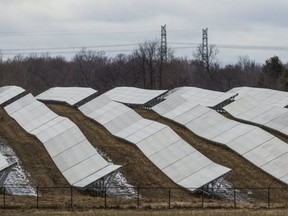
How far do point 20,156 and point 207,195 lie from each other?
14215 millimetres

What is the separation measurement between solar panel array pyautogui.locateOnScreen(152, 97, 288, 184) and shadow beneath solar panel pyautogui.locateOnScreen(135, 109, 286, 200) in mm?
336

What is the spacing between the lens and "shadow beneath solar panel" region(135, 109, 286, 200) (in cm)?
3653

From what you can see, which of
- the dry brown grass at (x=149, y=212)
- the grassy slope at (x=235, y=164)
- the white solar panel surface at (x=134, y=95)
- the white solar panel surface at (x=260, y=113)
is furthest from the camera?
the white solar panel surface at (x=134, y=95)

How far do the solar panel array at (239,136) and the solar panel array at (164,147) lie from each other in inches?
155

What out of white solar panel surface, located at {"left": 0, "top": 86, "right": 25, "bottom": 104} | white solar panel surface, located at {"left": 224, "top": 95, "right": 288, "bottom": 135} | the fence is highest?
the fence

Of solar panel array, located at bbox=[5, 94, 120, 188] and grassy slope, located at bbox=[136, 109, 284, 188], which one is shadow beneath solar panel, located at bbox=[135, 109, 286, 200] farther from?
solar panel array, located at bbox=[5, 94, 120, 188]

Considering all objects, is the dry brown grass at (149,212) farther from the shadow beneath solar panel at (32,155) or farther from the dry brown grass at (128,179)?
the shadow beneath solar panel at (32,155)

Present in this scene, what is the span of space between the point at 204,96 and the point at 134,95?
771 cm

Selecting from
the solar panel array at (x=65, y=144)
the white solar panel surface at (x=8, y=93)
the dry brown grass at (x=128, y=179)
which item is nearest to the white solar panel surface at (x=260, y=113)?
the dry brown grass at (x=128, y=179)

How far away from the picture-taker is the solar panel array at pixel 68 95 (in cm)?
6525

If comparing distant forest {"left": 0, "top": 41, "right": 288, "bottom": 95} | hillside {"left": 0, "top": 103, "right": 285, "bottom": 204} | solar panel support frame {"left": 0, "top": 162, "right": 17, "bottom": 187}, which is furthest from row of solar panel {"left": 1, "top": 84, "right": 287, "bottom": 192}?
distant forest {"left": 0, "top": 41, "right": 288, "bottom": 95}

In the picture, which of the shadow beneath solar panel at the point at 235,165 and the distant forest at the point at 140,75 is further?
the distant forest at the point at 140,75

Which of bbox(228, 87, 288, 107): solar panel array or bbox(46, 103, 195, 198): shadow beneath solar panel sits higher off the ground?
bbox(46, 103, 195, 198): shadow beneath solar panel

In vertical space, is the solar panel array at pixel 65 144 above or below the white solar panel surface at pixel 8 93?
above
